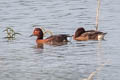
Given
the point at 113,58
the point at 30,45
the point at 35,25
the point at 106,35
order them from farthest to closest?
1. the point at 35,25
2. the point at 106,35
3. the point at 30,45
4. the point at 113,58

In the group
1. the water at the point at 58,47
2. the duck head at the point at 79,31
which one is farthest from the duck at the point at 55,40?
the duck head at the point at 79,31

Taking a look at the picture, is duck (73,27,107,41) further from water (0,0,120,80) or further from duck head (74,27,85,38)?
water (0,0,120,80)

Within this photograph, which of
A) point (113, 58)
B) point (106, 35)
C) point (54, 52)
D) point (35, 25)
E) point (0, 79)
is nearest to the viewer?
point (0, 79)

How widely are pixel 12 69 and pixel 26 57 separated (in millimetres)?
1971

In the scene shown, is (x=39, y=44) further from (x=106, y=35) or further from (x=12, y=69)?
(x=12, y=69)

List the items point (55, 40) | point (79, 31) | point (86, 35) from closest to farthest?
1. point (55, 40)
2. point (86, 35)
3. point (79, 31)

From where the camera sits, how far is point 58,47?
1919cm

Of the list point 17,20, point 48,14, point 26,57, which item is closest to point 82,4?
point 48,14

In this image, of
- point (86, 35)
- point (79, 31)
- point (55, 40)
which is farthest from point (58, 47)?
point (79, 31)

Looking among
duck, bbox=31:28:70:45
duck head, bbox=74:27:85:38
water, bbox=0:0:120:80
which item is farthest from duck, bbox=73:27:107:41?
duck, bbox=31:28:70:45

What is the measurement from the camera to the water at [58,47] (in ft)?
47.1

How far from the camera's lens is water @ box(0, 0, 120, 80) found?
565 inches

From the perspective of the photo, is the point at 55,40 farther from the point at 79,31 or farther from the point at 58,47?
the point at 79,31

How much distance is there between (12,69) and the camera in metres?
14.9
